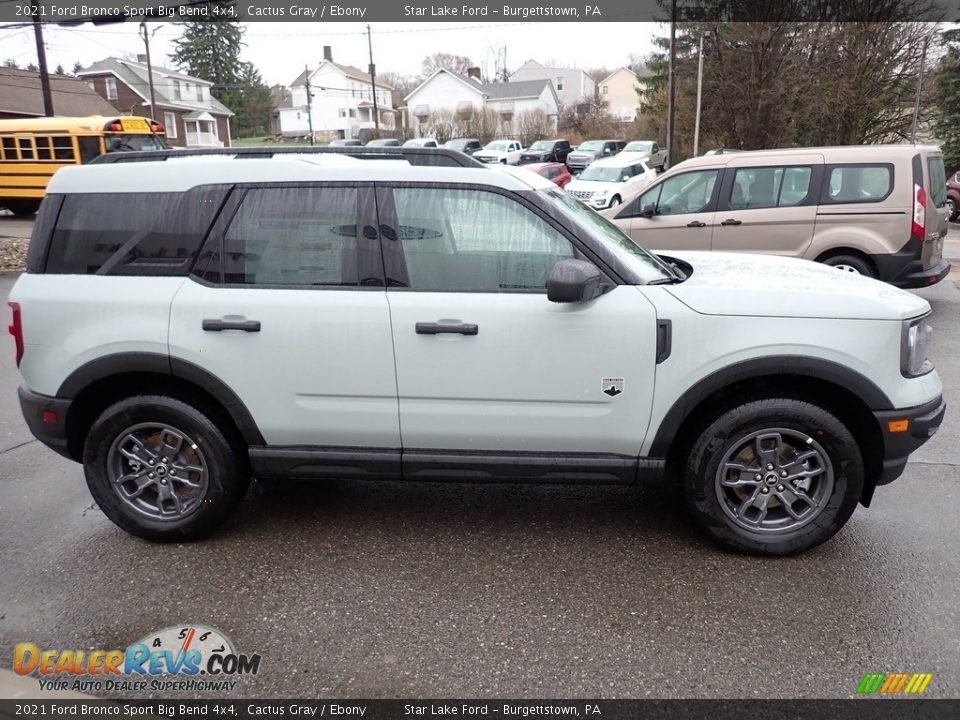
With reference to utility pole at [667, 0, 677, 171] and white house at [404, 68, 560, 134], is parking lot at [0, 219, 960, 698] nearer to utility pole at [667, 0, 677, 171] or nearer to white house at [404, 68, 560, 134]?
utility pole at [667, 0, 677, 171]

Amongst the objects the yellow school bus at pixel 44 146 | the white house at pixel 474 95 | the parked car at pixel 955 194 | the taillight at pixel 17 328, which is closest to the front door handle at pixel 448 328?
the taillight at pixel 17 328

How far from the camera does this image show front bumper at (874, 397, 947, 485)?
3254mm

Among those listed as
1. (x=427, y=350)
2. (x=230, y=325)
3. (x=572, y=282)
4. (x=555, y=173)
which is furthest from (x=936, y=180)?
(x=555, y=173)

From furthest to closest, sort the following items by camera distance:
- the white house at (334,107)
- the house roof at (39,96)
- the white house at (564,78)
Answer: the white house at (564,78) < the white house at (334,107) < the house roof at (39,96)

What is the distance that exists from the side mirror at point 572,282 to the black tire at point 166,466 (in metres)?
1.79

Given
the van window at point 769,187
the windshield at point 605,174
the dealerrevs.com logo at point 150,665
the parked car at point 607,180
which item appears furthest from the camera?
the windshield at point 605,174

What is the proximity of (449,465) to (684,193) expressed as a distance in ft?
22.1

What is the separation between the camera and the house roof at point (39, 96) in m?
38.0

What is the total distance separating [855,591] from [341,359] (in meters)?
2.54

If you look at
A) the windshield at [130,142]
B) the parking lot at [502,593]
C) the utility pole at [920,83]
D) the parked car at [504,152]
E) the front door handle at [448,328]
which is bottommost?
the parking lot at [502,593]

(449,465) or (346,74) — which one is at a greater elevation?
(346,74)

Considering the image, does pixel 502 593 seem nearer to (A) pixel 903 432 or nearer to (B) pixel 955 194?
(A) pixel 903 432

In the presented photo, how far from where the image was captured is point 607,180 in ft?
75.4

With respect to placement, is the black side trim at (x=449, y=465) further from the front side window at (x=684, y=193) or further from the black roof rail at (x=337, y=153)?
the front side window at (x=684, y=193)
